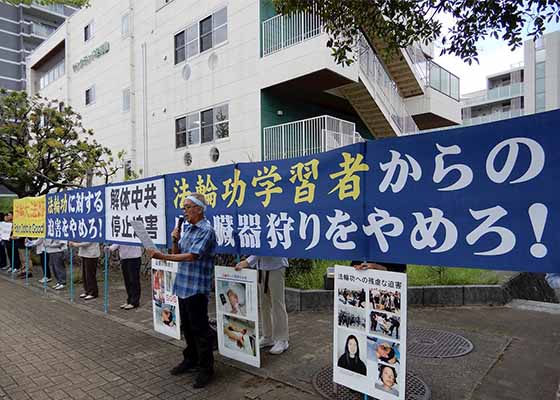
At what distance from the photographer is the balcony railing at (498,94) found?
4334cm

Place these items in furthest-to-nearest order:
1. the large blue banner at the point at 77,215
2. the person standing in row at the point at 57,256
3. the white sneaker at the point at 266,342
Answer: the person standing in row at the point at 57,256
the large blue banner at the point at 77,215
the white sneaker at the point at 266,342

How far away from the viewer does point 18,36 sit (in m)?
44.7

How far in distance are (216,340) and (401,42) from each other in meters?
4.50

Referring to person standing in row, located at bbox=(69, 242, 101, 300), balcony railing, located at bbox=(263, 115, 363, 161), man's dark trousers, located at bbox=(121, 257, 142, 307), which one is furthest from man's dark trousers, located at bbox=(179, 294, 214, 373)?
balcony railing, located at bbox=(263, 115, 363, 161)

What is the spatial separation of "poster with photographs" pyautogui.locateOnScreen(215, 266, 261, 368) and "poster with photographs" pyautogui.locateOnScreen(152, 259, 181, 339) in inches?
29.4

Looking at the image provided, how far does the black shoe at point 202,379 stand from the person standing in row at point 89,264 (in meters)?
5.12

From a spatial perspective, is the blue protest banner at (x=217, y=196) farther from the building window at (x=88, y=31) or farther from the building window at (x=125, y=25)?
the building window at (x=88, y=31)

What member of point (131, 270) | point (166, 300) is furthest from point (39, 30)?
point (166, 300)

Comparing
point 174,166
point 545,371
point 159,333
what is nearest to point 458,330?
point 545,371

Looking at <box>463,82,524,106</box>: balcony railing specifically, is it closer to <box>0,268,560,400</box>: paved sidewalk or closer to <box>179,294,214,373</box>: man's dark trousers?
<box>0,268,560,400</box>: paved sidewalk

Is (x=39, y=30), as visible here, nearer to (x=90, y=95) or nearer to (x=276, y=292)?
(x=90, y=95)

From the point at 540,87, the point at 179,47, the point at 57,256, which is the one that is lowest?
the point at 57,256

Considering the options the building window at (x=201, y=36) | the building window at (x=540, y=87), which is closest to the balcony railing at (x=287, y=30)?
the building window at (x=201, y=36)

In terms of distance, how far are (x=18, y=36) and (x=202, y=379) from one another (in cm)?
5402
